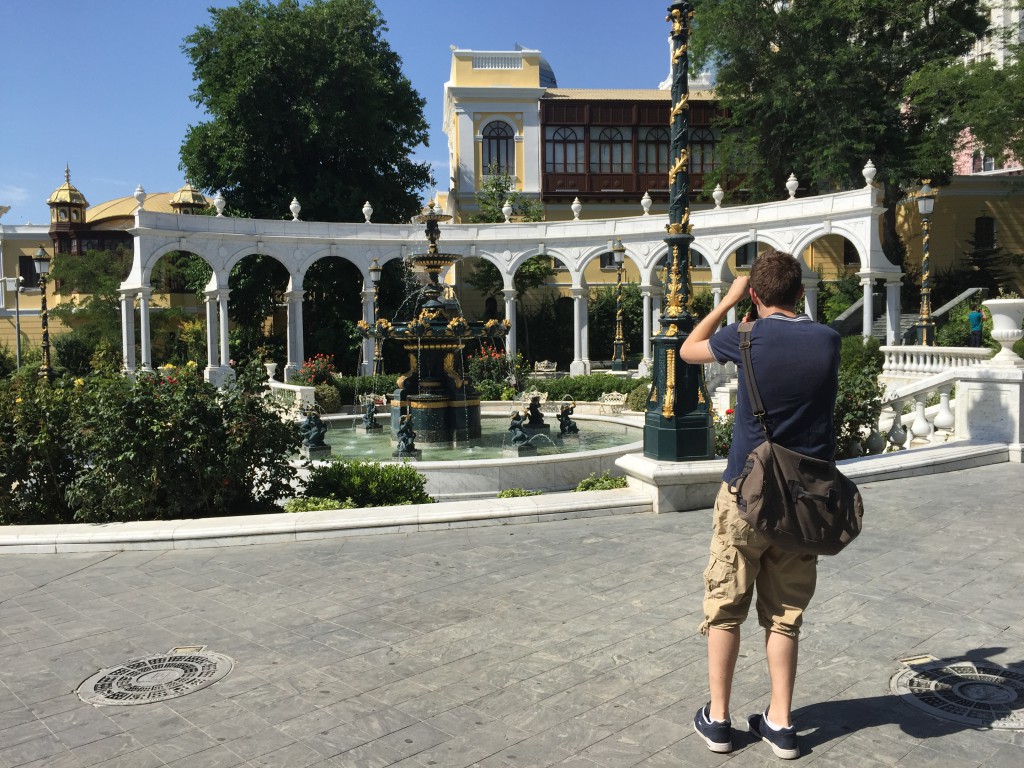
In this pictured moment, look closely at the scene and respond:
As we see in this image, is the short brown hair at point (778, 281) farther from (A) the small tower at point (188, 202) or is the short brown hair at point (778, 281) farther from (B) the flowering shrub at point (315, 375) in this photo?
(A) the small tower at point (188, 202)

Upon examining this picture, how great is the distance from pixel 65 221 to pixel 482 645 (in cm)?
5699

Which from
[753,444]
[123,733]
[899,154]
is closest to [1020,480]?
[753,444]

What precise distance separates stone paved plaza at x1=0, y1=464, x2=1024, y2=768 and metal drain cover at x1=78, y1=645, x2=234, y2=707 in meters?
0.09

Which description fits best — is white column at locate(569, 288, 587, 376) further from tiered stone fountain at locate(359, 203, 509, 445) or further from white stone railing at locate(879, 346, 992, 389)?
tiered stone fountain at locate(359, 203, 509, 445)

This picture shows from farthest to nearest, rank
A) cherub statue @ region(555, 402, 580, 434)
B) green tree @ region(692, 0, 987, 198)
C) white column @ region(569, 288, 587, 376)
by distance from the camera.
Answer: green tree @ region(692, 0, 987, 198) → white column @ region(569, 288, 587, 376) → cherub statue @ region(555, 402, 580, 434)

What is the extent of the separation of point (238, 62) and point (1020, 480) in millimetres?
31462

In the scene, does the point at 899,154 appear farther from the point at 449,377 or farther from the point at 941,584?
the point at 941,584

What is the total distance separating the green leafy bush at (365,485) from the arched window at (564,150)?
122ft

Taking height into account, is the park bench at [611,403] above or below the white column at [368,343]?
below

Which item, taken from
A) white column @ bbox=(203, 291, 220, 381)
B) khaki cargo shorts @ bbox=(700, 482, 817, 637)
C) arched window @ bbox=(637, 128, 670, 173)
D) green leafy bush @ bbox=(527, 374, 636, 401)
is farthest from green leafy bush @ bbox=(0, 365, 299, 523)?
arched window @ bbox=(637, 128, 670, 173)

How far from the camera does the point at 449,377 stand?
15.5m

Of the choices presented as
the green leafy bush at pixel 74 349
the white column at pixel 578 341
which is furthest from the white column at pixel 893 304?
the green leafy bush at pixel 74 349

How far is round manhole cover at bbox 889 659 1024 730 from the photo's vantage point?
3.88 metres

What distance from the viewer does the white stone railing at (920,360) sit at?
19234mm
